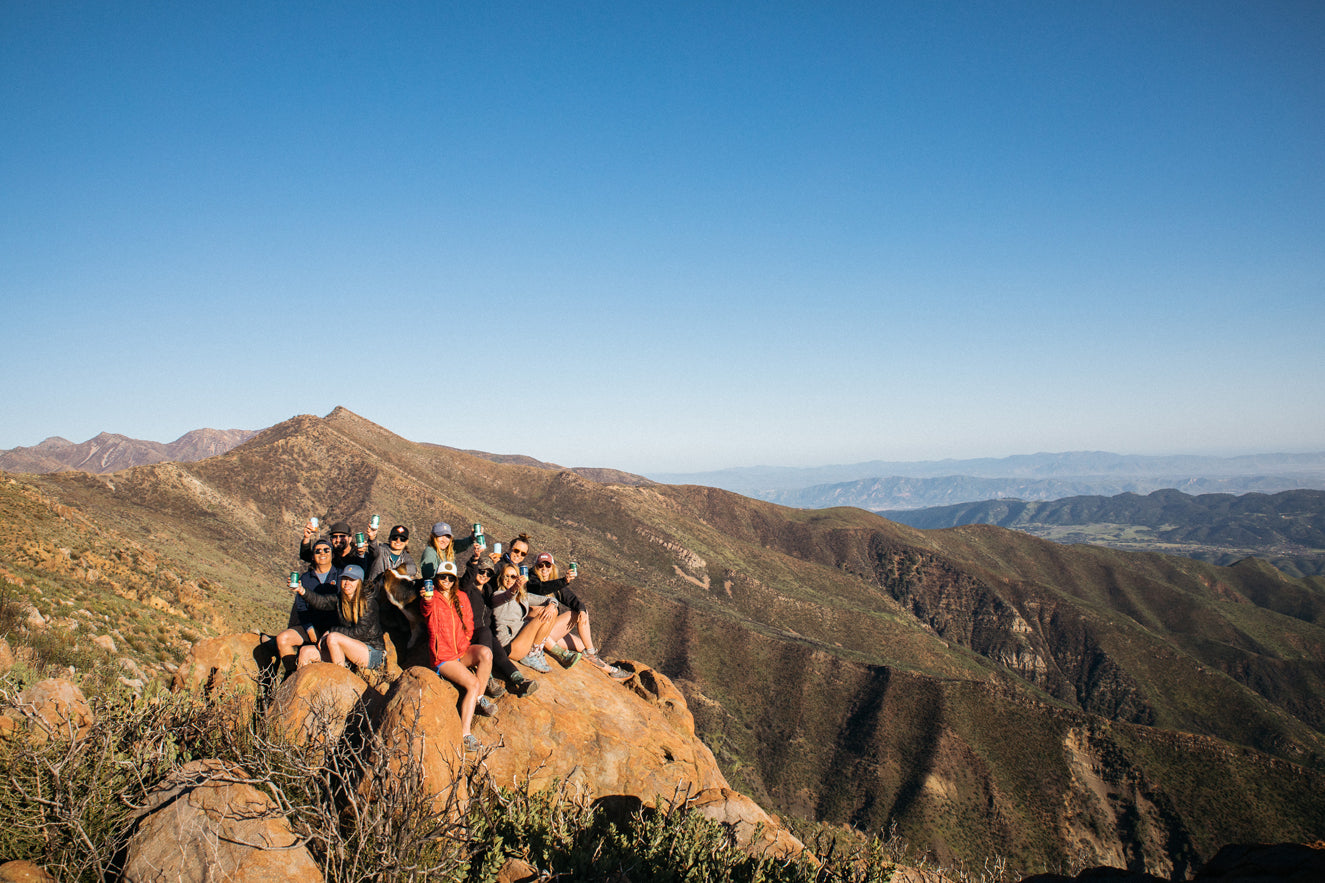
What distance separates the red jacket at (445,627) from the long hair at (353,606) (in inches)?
51.8

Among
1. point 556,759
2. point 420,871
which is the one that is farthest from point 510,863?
point 556,759

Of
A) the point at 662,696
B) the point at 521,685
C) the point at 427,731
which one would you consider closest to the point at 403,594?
the point at 521,685

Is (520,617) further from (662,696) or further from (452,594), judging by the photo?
(662,696)

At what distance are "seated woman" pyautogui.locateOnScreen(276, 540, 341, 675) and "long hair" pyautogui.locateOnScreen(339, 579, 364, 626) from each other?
0.47m

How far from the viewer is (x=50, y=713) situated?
264 inches

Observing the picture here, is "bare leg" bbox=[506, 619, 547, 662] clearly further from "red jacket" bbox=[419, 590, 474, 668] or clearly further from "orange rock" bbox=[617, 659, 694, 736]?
"orange rock" bbox=[617, 659, 694, 736]

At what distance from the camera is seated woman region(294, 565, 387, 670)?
862 centimetres

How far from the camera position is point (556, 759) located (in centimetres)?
862

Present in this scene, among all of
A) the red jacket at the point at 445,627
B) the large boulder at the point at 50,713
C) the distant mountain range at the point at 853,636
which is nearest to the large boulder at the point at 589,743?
the red jacket at the point at 445,627

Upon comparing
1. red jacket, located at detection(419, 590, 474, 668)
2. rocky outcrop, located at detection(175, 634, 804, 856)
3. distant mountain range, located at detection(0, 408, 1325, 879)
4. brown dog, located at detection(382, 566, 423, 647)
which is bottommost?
distant mountain range, located at detection(0, 408, 1325, 879)

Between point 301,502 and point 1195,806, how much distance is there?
341 feet

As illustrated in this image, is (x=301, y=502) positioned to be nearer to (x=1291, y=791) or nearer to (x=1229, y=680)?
(x=1291, y=791)

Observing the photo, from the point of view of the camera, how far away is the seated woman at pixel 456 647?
7.80 m

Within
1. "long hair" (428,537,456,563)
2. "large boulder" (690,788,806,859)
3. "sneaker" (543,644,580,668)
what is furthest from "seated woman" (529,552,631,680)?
"large boulder" (690,788,806,859)
